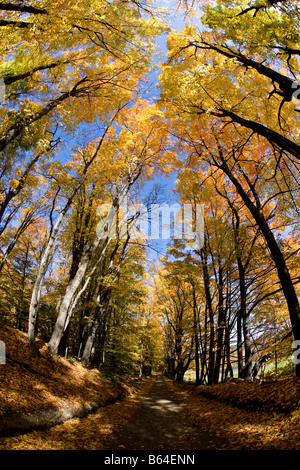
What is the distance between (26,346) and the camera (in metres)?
6.86

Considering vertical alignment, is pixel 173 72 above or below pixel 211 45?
below

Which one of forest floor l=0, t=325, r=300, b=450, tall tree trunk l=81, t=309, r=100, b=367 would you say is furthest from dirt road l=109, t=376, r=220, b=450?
tall tree trunk l=81, t=309, r=100, b=367

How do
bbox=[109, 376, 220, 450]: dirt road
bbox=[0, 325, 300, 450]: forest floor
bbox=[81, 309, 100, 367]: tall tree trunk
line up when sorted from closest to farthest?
1. bbox=[0, 325, 300, 450]: forest floor
2. bbox=[109, 376, 220, 450]: dirt road
3. bbox=[81, 309, 100, 367]: tall tree trunk

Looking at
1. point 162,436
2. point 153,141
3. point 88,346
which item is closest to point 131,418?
point 162,436

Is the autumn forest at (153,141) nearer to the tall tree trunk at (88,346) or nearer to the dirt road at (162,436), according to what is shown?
the tall tree trunk at (88,346)

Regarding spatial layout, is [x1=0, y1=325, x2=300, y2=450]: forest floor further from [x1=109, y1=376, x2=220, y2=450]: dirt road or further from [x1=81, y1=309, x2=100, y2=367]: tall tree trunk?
[x1=81, y1=309, x2=100, y2=367]: tall tree trunk

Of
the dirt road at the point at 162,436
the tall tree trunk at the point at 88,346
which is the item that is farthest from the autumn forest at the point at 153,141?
the dirt road at the point at 162,436

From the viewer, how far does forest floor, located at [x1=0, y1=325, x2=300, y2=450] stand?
3643mm

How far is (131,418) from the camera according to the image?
263 inches

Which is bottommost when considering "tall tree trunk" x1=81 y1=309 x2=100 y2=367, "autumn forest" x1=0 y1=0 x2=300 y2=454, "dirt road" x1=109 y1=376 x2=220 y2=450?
"dirt road" x1=109 y1=376 x2=220 y2=450
